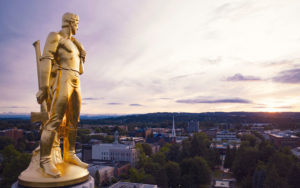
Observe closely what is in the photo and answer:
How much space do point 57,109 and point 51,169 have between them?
1.62 m

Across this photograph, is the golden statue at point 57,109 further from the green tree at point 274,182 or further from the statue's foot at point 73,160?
the green tree at point 274,182

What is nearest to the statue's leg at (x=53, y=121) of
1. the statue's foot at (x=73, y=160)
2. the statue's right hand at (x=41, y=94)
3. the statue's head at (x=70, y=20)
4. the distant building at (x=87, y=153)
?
the statue's right hand at (x=41, y=94)

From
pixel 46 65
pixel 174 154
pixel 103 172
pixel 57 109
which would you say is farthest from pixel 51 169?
pixel 174 154

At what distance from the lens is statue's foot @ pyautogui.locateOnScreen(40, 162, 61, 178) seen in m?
6.97

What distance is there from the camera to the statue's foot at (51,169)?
275 inches

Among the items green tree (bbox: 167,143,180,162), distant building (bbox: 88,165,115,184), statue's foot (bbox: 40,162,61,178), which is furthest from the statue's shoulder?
green tree (bbox: 167,143,180,162)

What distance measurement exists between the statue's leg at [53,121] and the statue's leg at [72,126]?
1.21 ft

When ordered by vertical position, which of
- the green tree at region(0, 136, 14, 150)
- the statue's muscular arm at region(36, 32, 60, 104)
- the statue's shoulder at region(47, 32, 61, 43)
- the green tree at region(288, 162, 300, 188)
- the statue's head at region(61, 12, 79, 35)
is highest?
the statue's head at region(61, 12, 79, 35)

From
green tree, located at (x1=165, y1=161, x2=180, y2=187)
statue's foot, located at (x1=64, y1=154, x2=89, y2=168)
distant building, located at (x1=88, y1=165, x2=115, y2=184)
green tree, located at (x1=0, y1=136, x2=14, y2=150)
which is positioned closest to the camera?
statue's foot, located at (x1=64, y1=154, x2=89, y2=168)

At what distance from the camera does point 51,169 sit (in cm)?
711

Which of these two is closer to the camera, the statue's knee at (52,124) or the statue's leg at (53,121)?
the statue's leg at (53,121)

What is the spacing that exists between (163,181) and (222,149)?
4863 cm

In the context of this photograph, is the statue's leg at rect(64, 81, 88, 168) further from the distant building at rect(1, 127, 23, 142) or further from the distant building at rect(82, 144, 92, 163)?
the distant building at rect(1, 127, 23, 142)

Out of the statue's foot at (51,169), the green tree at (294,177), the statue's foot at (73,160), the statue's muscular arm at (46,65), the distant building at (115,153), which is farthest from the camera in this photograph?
the distant building at (115,153)
